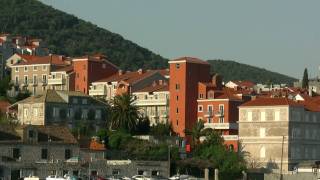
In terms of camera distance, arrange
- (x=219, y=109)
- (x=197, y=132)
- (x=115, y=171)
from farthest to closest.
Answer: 1. (x=219, y=109)
2. (x=197, y=132)
3. (x=115, y=171)

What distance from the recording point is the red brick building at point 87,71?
153 meters

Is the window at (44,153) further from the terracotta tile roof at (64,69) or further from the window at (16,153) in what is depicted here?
the terracotta tile roof at (64,69)

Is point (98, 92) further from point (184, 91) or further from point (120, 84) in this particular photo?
point (184, 91)

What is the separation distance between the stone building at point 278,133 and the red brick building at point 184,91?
11.8m

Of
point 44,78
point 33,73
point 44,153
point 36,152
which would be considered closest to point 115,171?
point 44,153

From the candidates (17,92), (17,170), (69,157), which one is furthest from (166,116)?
(17,170)

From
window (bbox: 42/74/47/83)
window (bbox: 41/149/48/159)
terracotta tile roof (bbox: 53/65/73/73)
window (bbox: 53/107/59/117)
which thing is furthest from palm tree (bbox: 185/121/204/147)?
window (bbox: 42/74/47/83)

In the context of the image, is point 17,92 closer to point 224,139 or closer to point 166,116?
point 166,116

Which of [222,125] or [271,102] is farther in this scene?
[222,125]

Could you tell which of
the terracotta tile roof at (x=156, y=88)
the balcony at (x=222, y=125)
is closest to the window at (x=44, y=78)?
the terracotta tile roof at (x=156, y=88)

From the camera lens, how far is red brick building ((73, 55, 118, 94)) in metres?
153

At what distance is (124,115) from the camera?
127 m

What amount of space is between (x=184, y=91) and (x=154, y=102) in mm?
8940

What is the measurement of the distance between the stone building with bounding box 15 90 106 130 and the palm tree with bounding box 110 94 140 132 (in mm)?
4782
